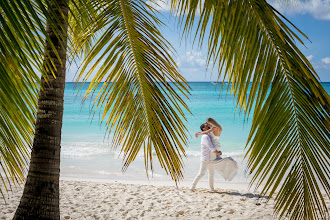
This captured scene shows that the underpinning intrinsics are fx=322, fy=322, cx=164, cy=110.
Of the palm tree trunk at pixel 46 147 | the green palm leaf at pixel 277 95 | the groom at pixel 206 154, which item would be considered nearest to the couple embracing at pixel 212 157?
the groom at pixel 206 154

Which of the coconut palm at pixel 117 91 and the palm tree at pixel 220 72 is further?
the coconut palm at pixel 117 91

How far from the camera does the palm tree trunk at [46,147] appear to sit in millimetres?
3031

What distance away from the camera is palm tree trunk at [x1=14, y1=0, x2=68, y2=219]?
9.95 feet

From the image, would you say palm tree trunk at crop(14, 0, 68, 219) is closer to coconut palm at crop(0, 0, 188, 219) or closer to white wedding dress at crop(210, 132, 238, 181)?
coconut palm at crop(0, 0, 188, 219)

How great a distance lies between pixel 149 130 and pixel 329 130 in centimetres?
152

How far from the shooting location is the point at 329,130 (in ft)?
6.34

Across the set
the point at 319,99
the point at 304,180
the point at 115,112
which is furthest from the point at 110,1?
the point at 304,180

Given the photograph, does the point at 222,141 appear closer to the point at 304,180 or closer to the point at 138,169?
the point at 138,169

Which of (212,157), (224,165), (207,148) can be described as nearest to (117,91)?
(207,148)

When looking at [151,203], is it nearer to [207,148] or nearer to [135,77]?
[207,148]

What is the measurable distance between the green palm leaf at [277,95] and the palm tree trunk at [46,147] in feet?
4.31

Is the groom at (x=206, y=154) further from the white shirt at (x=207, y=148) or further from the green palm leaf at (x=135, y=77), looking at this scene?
the green palm leaf at (x=135, y=77)

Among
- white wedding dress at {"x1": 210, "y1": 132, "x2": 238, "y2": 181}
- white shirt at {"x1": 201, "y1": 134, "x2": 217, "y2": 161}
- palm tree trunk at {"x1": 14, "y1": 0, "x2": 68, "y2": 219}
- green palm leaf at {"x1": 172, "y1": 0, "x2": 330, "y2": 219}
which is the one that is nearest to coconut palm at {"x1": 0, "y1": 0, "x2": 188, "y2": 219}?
palm tree trunk at {"x1": 14, "y1": 0, "x2": 68, "y2": 219}

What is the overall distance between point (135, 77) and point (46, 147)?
3.51ft
